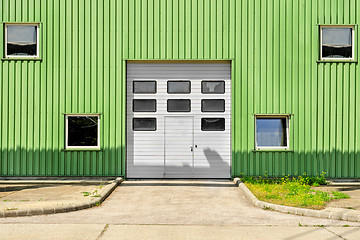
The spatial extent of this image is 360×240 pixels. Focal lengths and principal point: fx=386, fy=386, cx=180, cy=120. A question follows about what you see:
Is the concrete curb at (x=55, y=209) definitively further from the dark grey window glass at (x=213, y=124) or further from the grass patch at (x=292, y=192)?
the dark grey window glass at (x=213, y=124)

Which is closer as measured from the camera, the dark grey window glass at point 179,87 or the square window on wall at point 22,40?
the square window on wall at point 22,40

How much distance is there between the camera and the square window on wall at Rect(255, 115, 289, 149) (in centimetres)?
1314

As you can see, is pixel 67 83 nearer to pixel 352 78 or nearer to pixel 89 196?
pixel 89 196

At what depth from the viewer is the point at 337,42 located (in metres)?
13.2

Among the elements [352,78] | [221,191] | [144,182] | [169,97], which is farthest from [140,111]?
[352,78]

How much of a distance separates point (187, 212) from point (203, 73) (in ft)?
20.2

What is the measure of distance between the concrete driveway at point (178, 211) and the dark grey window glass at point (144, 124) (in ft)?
7.60

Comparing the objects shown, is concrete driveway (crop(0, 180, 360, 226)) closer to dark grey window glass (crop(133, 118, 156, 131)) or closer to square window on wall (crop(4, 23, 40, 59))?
dark grey window glass (crop(133, 118, 156, 131))

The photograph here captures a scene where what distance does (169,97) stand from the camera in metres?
13.4

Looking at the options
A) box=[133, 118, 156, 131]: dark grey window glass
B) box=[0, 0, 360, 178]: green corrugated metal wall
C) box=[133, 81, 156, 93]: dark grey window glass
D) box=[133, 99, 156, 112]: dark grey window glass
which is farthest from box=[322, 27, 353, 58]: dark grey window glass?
box=[133, 118, 156, 131]: dark grey window glass

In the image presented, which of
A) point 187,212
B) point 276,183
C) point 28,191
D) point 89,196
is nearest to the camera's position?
point 187,212

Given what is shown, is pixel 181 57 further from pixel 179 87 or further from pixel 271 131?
pixel 271 131

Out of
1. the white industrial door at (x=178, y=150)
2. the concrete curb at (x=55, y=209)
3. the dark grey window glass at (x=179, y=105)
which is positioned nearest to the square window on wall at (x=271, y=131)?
the white industrial door at (x=178, y=150)

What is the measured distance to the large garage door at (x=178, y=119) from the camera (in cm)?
1325
